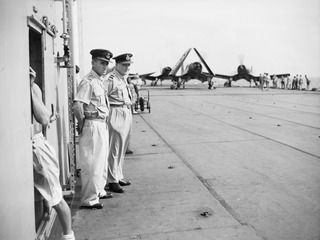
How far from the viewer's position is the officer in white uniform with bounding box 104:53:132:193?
5238 millimetres

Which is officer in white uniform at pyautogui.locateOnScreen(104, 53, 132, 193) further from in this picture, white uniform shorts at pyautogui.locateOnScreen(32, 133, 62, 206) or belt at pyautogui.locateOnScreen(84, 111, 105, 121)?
white uniform shorts at pyautogui.locateOnScreen(32, 133, 62, 206)

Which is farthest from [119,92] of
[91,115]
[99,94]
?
[91,115]

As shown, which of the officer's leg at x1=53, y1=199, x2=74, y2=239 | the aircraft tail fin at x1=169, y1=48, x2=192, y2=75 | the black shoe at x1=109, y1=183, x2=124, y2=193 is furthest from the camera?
the aircraft tail fin at x1=169, y1=48, x2=192, y2=75

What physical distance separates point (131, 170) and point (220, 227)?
2807mm

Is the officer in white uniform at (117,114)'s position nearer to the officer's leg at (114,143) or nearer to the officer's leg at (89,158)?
the officer's leg at (114,143)

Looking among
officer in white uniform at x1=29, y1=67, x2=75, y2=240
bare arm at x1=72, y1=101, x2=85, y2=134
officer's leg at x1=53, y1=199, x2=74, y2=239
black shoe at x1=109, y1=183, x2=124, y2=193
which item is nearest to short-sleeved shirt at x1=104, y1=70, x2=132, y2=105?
bare arm at x1=72, y1=101, x2=85, y2=134

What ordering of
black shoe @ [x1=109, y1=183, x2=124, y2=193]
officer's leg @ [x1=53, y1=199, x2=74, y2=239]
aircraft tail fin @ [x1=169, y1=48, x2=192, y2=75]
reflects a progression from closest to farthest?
officer's leg @ [x1=53, y1=199, x2=74, y2=239] < black shoe @ [x1=109, y1=183, x2=124, y2=193] < aircraft tail fin @ [x1=169, y1=48, x2=192, y2=75]

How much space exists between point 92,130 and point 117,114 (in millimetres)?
856

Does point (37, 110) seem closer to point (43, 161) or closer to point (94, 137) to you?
point (43, 161)

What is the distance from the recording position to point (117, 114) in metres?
5.26

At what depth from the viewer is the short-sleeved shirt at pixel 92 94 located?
4.43 meters

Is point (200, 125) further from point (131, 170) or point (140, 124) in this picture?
point (131, 170)

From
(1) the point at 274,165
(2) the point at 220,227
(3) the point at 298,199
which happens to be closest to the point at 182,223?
(2) the point at 220,227

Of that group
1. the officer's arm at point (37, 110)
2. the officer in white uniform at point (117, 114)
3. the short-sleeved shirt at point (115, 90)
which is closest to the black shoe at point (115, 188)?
the officer in white uniform at point (117, 114)
